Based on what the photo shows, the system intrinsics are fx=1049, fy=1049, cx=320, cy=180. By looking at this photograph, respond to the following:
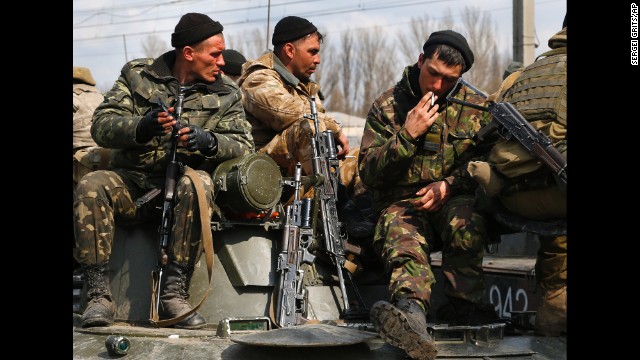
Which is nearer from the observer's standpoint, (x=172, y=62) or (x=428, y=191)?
(x=428, y=191)

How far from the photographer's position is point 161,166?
6.05m

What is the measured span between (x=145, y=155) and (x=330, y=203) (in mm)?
1125

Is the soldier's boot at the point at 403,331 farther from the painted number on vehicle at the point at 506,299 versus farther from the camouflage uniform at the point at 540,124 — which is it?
the painted number on vehicle at the point at 506,299

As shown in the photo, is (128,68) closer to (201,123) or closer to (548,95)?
(201,123)

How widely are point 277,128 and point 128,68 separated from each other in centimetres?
126

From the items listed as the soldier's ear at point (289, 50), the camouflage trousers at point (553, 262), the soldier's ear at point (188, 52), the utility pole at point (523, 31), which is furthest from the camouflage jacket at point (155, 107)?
the utility pole at point (523, 31)

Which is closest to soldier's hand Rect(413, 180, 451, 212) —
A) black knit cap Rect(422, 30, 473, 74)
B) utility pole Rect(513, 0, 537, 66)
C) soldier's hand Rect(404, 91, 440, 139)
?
soldier's hand Rect(404, 91, 440, 139)

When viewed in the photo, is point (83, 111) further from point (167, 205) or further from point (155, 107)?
point (167, 205)

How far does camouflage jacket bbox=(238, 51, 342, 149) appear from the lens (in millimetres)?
6957

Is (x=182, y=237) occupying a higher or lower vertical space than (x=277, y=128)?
lower

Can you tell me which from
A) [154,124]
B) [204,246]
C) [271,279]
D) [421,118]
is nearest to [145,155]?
[154,124]

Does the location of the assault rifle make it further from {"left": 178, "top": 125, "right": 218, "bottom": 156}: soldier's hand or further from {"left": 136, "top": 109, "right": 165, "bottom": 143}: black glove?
{"left": 136, "top": 109, "right": 165, "bottom": 143}: black glove
